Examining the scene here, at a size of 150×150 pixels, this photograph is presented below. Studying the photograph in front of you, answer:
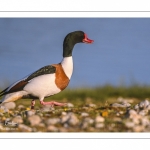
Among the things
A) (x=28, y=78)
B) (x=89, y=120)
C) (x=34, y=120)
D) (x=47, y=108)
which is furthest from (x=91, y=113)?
(x=28, y=78)

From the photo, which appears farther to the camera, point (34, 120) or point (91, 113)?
point (91, 113)

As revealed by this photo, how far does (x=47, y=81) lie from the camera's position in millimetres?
4133

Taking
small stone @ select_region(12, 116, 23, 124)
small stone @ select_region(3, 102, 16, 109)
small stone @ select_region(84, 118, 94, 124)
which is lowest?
small stone @ select_region(84, 118, 94, 124)

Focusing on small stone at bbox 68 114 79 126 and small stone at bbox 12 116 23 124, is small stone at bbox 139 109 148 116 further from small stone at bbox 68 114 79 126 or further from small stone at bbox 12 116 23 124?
small stone at bbox 12 116 23 124

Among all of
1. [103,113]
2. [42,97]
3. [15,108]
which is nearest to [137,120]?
[103,113]

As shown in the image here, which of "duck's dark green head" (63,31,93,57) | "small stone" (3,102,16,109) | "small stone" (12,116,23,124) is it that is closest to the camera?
"small stone" (12,116,23,124)

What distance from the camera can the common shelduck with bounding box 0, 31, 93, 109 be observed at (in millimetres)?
4145

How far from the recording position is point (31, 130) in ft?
12.1

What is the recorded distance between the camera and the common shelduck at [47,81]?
4.14 metres

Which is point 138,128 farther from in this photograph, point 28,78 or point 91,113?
point 28,78

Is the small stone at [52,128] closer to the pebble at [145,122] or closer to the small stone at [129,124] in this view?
the small stone at [129,124]

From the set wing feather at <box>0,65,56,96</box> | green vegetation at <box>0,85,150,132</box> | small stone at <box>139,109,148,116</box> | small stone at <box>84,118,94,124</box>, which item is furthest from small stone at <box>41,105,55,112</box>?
small stone at <box>139,109,148,116</box>

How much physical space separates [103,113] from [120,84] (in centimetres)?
63
